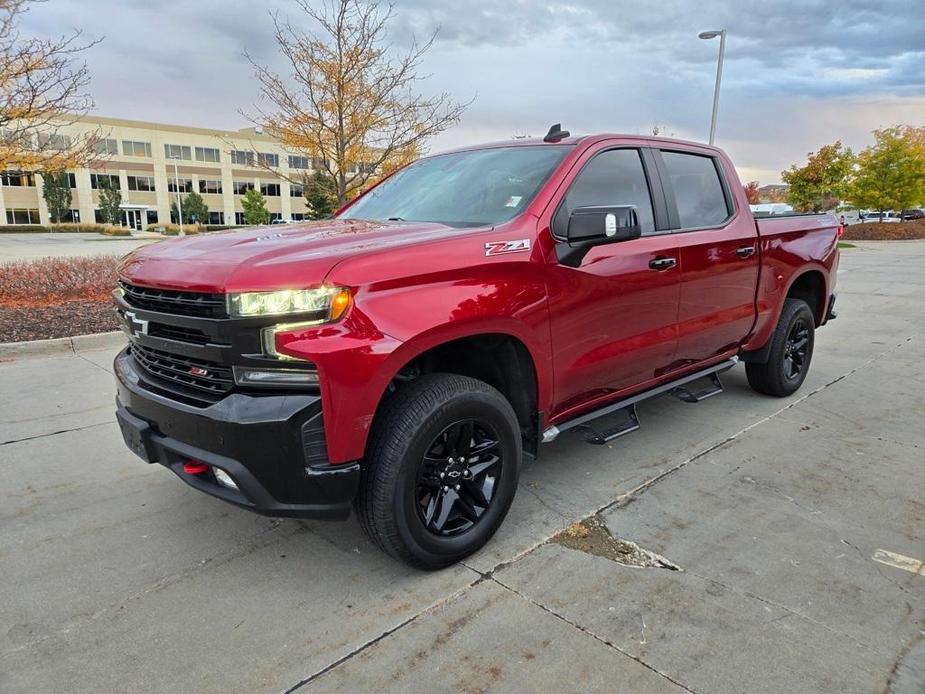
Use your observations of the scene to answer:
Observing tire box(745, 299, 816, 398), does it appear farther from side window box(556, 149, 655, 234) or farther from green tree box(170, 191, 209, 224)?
green tree box(170, 191, 209, 224)

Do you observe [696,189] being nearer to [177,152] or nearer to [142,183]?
[142,183]

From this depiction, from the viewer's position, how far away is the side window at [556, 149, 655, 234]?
3385 mm

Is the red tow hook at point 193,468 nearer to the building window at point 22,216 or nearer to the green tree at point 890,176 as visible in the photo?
the green tree at point 890,176

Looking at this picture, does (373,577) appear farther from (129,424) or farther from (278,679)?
(129,424)

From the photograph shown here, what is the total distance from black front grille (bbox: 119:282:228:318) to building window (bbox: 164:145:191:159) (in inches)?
3206

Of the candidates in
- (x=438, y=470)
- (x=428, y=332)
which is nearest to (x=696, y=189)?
(x=428, y=332)

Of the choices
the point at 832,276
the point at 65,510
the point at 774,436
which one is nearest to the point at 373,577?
the point at 65,510

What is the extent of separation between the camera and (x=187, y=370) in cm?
265

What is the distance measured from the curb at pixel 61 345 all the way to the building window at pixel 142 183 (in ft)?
247

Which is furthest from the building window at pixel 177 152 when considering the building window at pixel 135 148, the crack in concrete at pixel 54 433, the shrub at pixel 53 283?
the crack in concrete at pixel 54 433

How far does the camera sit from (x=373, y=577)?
2842 mm

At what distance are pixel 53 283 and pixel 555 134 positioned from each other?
372 inches

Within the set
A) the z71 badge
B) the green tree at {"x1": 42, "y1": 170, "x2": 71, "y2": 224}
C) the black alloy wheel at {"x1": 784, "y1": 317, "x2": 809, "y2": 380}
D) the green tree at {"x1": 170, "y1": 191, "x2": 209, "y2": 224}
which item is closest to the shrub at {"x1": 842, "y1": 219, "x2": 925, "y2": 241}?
the black alloy wheel at {"x1": 784, "y1": 317, "x2": 809, "y2": 380}

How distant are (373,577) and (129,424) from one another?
1308 millimetres
